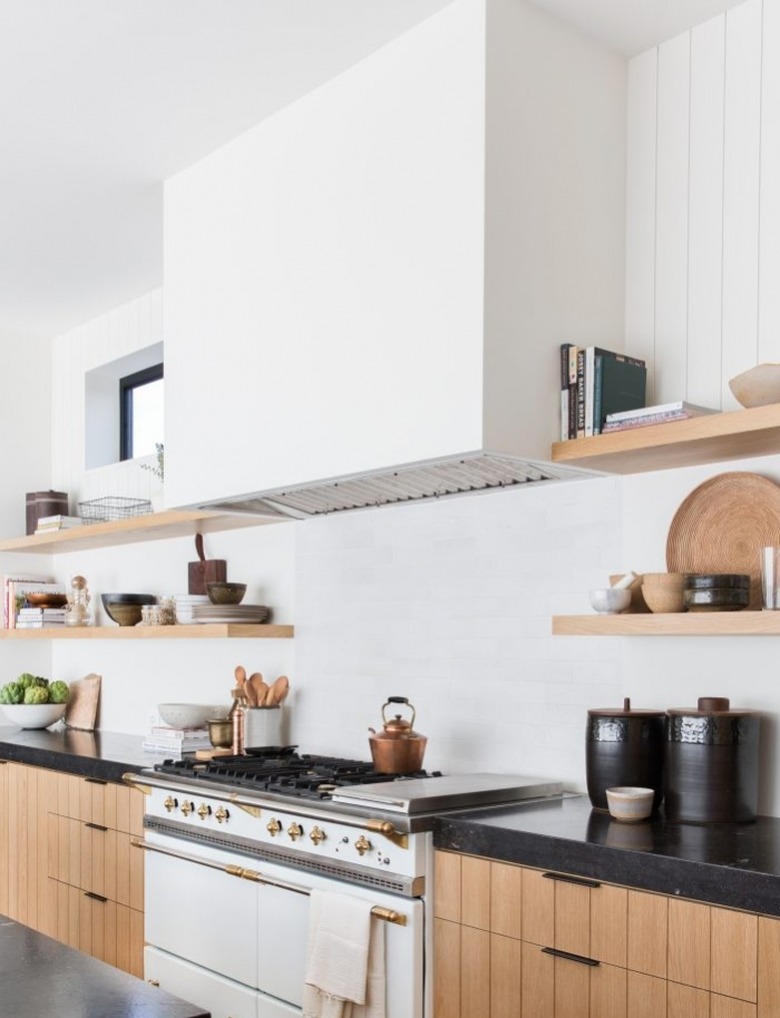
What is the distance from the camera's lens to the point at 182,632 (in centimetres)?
465

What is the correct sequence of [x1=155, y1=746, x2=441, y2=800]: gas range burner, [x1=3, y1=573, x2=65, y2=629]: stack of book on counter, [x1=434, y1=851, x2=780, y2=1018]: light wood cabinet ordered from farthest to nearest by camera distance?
[x1=3, y1=573, x2=65, y2=629]: stack of book on counter < [x1=155, y1=746, x2=441, y2=800]: gas range burner < [x1=434, y1=851, x2=780, y2=1018]: light wood cabinet

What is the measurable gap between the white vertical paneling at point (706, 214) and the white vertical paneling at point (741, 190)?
2cm

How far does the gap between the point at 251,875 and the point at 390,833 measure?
0.69 metres

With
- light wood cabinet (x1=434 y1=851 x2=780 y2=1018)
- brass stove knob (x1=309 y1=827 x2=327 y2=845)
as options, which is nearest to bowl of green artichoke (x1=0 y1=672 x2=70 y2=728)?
brass stove knob (x1=309 y1=827 x2=327 y2=845)

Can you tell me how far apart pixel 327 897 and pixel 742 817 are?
3.61 feet

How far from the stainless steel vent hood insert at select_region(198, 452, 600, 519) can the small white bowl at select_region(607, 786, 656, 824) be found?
2.95ft

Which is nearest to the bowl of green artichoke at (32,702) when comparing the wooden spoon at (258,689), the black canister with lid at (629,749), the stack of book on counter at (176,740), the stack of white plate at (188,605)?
the stack of book on counter at (176,740)

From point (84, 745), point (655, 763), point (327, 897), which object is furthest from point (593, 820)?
point (84, 745)

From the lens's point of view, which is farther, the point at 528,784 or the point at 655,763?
the point at 528,784

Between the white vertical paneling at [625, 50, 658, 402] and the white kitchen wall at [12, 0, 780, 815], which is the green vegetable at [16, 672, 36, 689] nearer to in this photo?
the white kitchen wall at [12, 0, 780, 815]

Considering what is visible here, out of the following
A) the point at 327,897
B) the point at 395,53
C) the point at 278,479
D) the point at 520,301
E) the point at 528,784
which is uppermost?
the point at 395,53

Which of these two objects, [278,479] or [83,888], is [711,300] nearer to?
[278,479]

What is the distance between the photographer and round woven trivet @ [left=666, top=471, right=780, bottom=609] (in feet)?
9.52

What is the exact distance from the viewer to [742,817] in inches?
109
